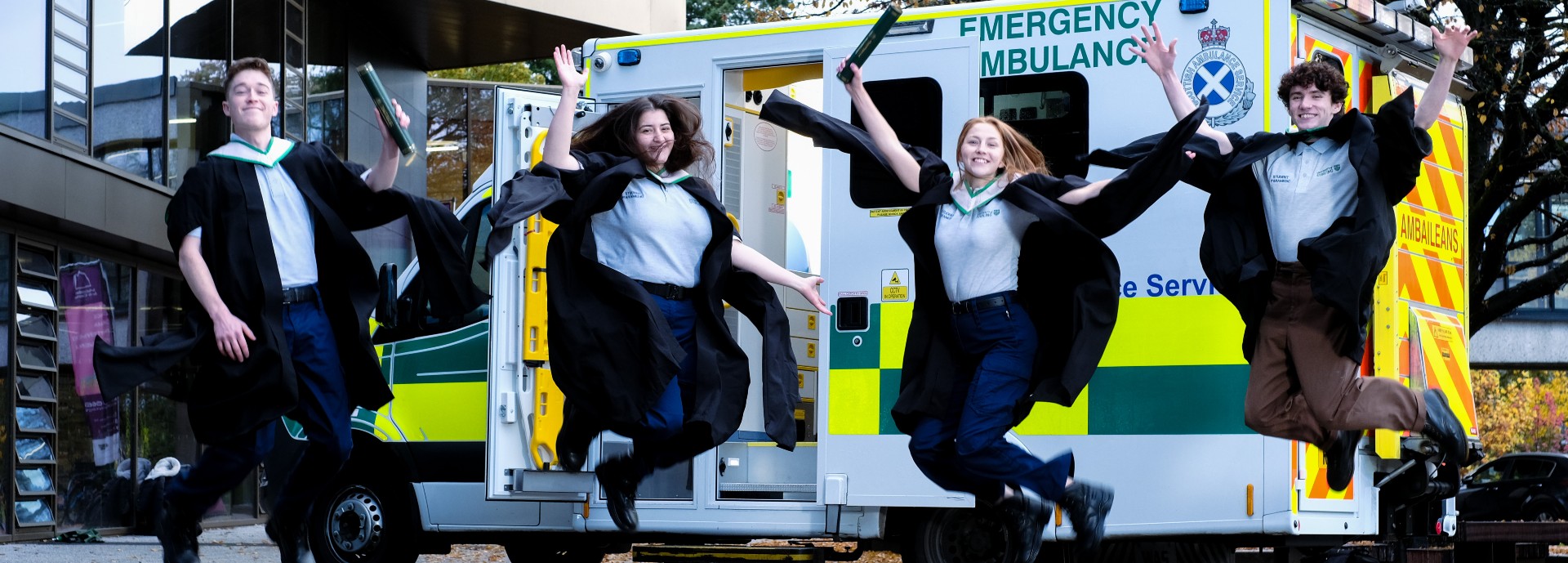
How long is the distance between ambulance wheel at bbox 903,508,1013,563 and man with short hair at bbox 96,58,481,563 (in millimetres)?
2858

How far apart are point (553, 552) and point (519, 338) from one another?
242 cm

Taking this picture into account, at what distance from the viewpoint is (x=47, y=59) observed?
36.7 feet

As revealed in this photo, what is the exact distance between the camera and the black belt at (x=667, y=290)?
6.13 m

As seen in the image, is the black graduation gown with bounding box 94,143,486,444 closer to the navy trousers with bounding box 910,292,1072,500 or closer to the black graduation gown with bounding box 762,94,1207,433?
the black graduation gown with bounding box 762,94,1207,433

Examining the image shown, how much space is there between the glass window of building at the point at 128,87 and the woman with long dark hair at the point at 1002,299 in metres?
7.72

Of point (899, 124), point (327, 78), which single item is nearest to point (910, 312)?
point (899, 124)

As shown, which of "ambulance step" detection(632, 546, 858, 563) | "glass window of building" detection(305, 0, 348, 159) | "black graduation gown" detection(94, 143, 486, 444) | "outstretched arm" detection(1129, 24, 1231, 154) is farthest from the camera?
"glass window of building" detection(305, 0, 348, 159)

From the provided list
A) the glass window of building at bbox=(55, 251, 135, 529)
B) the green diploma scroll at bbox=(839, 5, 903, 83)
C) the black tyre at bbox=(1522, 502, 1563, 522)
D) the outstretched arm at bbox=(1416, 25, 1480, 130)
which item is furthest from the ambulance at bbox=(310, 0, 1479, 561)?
the black tyre at bbox=(1522, 502, 1563, 522)

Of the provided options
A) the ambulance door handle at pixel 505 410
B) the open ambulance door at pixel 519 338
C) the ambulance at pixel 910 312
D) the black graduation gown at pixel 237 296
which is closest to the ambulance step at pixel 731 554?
the ambulance at pixel 910 312

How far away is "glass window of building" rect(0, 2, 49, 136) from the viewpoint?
10.8 meters

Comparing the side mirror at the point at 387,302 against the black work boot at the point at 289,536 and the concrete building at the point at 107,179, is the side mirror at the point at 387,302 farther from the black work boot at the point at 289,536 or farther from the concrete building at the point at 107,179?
the concrete building at the point at 107,179

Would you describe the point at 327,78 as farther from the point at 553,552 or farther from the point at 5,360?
the point at 553,552

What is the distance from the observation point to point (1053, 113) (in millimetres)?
7551

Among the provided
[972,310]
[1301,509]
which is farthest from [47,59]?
[1301,509]
